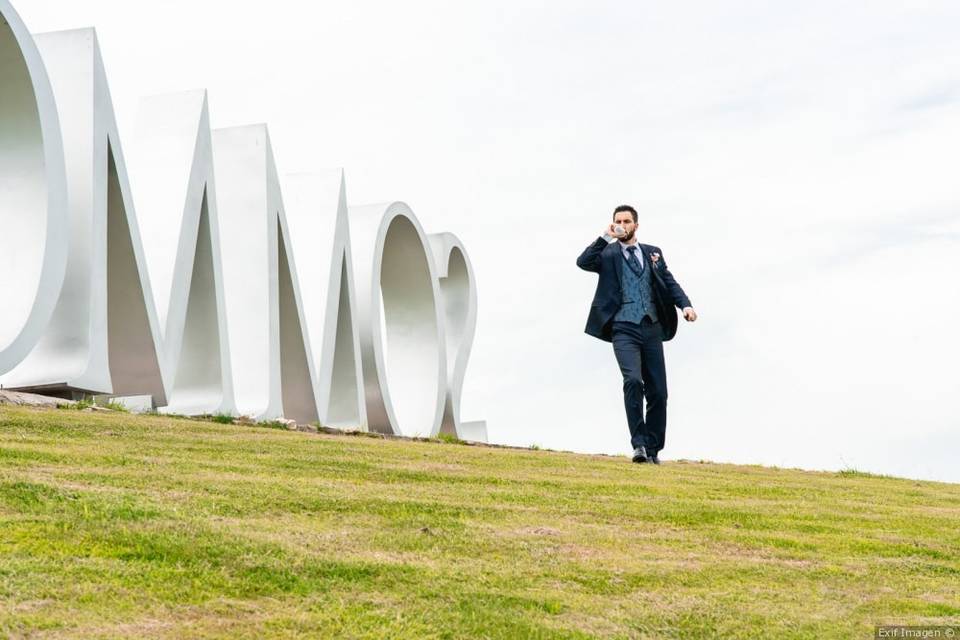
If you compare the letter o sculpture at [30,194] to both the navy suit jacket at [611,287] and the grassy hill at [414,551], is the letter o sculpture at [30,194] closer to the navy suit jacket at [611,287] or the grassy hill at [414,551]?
the grassy hill at [414,551]

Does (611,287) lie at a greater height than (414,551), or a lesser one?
greater

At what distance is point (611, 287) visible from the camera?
34.2 feet

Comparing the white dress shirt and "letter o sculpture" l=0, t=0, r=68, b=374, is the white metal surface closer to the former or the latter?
"letter o sculpture" l=0, t=0, r=68, b=374

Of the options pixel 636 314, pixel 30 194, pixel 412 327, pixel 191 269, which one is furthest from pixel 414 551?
pixel 412 327

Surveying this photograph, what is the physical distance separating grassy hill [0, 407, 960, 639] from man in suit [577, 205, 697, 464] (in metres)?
1.92

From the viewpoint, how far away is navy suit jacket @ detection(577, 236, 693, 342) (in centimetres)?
1040

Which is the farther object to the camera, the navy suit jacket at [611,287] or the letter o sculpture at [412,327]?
the letter o sculpture at [412,327]

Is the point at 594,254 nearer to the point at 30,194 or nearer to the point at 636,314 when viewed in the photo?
the point at 636,314

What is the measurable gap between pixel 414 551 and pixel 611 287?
18.0ft

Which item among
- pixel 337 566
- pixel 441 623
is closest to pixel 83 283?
pixel 337 566

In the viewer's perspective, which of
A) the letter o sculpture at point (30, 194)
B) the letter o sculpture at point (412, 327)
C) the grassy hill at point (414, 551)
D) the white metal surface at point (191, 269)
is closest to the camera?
the grassy hill at point (414, 551)

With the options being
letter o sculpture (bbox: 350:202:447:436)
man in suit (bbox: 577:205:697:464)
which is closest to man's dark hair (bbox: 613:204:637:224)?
man in suit (bbox: 577:205:697:464)

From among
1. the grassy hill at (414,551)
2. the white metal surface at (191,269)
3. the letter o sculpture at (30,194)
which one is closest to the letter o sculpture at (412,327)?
the white metal surface at (191,269)

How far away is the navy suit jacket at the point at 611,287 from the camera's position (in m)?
10.4
